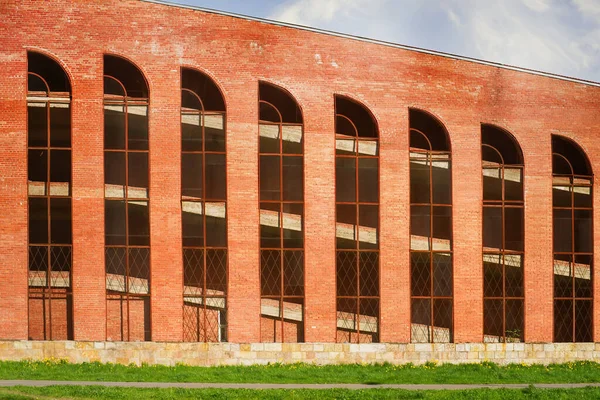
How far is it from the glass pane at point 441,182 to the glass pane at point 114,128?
10.3m

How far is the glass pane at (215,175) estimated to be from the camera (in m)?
28.4

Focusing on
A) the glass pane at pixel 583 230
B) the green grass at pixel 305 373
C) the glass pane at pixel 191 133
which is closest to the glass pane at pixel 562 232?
the glass pane at pixel 583 230

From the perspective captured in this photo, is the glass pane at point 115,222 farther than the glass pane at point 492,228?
No

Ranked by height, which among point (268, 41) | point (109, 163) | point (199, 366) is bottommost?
point (199, 366)

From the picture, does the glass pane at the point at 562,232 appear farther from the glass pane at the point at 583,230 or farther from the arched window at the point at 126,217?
the arched window at the point at 126,217

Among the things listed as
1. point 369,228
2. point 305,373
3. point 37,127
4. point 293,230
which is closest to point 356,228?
point 369,228

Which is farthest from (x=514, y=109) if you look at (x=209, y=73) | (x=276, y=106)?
(x=209, y=73)

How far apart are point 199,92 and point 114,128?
9.69ft

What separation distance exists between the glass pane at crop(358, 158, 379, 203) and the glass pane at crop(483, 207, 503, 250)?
157 inches

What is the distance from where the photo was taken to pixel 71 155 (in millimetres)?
27703

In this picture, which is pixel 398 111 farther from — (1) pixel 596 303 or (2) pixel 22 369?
(2) pixel 22 369

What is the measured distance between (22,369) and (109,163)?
695 cm

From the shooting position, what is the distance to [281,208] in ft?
93.8

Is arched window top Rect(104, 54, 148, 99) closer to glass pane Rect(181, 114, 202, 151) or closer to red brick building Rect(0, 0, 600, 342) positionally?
red brick building Rect(0, 0, 600, 342)
